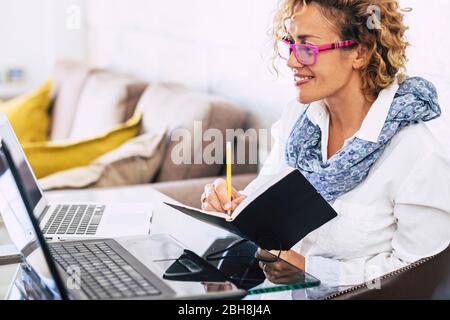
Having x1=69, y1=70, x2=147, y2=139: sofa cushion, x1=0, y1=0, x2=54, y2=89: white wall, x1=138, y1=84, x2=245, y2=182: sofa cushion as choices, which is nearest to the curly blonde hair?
x1=138, y1=84, x2=245, y2=182: sofa cushion

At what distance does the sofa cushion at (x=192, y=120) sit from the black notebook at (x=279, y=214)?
1.02 m

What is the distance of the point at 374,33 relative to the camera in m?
1.44

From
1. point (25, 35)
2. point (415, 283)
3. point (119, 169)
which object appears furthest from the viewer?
point (25, 35)

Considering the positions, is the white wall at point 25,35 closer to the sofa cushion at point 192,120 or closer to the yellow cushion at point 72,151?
the yellow cushion at point 72,151

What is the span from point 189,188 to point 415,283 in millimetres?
920

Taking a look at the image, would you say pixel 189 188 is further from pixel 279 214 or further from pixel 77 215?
pixel 279 214

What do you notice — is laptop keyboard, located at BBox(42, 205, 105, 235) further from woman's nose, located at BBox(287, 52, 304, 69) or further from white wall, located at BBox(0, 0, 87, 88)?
white wall, located at BBox(0, 0, 87, 88)

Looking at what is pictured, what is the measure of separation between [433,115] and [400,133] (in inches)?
2.8

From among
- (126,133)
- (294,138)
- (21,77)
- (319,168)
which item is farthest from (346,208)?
(21,77)

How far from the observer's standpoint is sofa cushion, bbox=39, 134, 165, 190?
2256 millimetres

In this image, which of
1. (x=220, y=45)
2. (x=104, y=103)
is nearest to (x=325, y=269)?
(x=220, y=45)

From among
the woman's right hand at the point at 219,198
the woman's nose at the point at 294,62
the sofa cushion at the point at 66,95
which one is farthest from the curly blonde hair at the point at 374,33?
the sofa cushion at the point at 66,95

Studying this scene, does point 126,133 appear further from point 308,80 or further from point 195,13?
point 308,80

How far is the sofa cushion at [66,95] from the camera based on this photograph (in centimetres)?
317
